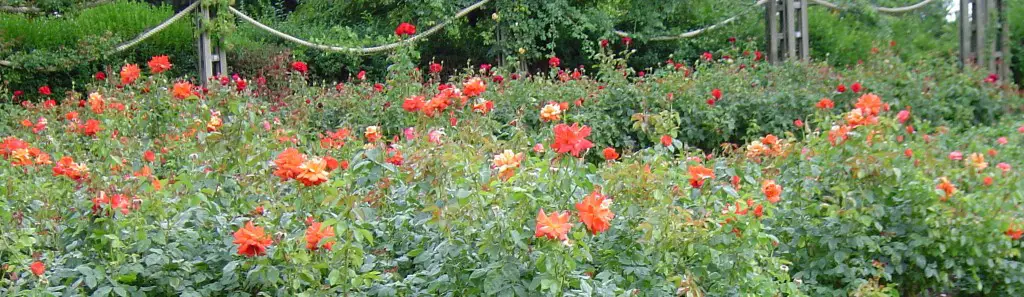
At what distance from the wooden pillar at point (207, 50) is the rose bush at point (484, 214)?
9.65 ft

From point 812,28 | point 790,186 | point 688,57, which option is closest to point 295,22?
point 688,57

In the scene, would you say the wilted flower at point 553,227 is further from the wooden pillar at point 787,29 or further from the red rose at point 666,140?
the wooden pillar at point 787,29

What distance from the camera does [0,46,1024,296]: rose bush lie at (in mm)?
Result: 2254

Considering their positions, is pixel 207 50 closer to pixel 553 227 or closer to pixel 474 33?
pixel 474 33

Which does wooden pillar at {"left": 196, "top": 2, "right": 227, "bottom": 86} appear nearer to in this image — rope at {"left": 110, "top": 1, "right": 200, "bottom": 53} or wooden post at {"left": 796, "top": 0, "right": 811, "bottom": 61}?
rope at {"left": 110, "top": 1, "right": 200, "bottom": 53}

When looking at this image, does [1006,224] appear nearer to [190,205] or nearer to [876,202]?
[876,202]

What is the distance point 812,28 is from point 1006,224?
7.71 meters

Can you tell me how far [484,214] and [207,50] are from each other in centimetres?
504

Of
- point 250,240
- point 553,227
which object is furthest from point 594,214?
point 250,240

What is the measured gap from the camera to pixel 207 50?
6.95m

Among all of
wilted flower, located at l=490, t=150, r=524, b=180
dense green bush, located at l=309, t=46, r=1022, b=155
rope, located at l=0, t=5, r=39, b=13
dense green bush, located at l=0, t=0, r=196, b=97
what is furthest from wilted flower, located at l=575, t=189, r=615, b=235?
rope, located at l=0, t=5, r=39, b=13

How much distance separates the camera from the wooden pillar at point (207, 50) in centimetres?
693

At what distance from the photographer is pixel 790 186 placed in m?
3.33

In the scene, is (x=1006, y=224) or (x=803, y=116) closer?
(x=1006, y=224)
